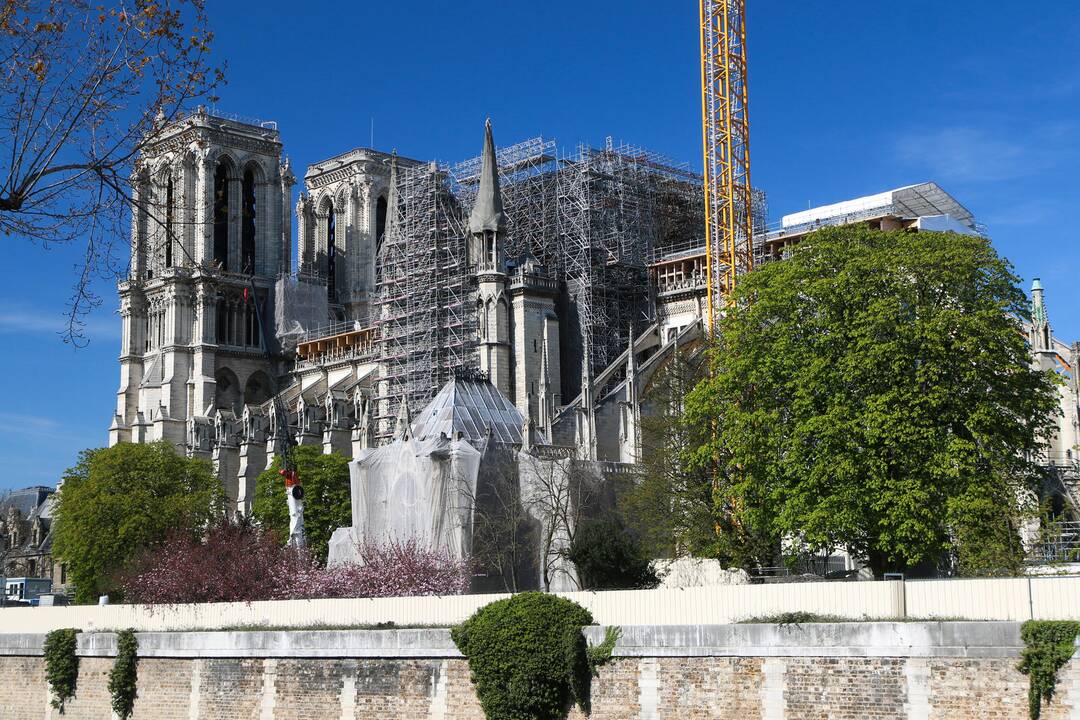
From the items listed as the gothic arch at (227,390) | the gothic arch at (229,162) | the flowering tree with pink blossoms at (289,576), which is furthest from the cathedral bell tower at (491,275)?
the gothic arch at (229,162)

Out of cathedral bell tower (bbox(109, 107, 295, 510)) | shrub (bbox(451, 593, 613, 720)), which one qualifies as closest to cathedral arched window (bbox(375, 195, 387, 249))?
cathedral bell tower (bbox(109, 107, 295, 510))

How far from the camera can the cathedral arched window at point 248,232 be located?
8969 centimetres

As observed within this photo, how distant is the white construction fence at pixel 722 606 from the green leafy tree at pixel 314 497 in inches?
1157

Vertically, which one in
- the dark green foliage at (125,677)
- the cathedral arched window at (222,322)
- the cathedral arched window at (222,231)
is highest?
the cathedral arched window at (222,231)

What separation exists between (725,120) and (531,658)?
114 feet

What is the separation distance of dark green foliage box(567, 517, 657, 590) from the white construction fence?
329 inches

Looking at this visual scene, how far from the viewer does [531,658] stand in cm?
2522

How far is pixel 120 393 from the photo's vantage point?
86.2 metres

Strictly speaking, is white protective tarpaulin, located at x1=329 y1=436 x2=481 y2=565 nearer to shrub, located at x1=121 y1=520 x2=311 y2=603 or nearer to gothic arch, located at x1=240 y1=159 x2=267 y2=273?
shrub, located at x1=121 y1=520 x2=311 y2=603

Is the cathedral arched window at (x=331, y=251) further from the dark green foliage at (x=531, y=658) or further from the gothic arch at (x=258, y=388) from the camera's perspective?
the dark green foliage at (x=531, y=658)

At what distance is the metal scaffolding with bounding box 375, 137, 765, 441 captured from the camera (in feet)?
219

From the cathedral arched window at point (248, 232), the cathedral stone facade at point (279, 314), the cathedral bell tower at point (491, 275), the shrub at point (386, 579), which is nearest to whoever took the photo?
the shrub at point (386, 579)

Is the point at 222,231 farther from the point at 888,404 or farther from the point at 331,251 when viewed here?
the point at 888,404

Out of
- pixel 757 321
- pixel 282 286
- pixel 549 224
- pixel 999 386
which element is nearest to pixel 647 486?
pixel 757 321
